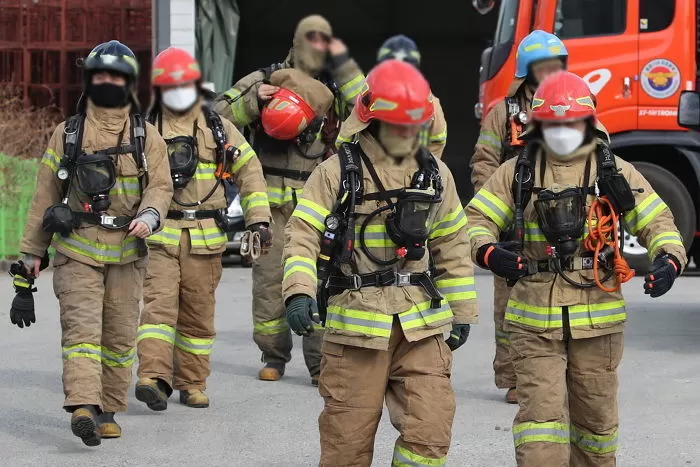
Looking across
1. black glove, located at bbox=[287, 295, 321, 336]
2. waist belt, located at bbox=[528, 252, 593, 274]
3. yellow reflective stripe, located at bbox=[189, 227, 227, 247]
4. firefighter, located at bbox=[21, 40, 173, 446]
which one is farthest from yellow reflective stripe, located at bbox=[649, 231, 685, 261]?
yellow reflective stripe, located at bbox=[189, 227, 227, 247]

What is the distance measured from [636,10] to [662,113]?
0.93 m

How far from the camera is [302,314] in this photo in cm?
518

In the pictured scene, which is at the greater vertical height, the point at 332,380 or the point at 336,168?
the point at 336,168

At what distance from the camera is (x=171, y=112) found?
804 cm

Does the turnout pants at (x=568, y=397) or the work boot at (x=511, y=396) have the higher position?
the turnout pants at (x=568, y=397)

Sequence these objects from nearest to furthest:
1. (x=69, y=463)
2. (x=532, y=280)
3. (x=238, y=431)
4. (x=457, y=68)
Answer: (x=532, y=280) < (x=69, y=463) < (x=238, y=431) < (x=457, y=68)

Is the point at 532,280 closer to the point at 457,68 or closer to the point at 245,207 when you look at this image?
the point at 245,207

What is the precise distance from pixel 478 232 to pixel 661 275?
2.38 feet

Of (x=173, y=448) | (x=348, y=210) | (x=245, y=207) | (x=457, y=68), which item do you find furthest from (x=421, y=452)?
(x=457, y=68)

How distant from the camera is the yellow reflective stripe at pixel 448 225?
5.67m

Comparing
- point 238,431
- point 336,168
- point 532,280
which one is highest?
point 336,168

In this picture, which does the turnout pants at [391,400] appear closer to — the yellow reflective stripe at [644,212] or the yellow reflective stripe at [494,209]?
the yellow reflective stripe at [494,209]

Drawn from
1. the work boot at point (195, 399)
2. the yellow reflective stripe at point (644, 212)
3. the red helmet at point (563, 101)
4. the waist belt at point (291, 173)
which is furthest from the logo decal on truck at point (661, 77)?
the red helmet at point (563, 101)

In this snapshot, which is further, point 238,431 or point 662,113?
point 662,113
